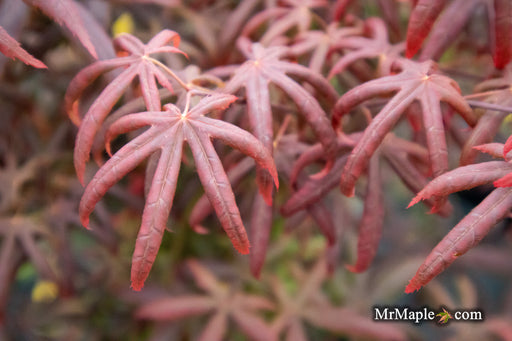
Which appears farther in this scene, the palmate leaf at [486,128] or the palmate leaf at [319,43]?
the palmate leaf at [319,43]

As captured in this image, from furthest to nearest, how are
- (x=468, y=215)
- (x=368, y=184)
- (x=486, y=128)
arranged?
(x=368, y=184)
(x=486, y=128)
(x=468, y=215)

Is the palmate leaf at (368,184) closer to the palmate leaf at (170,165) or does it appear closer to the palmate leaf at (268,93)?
the palmate leaf at (268,93)

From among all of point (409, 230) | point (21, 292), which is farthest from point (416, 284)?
point (21, 292)

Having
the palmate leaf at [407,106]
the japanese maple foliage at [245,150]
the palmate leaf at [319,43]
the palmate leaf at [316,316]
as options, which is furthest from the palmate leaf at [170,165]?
the palmate leaf at [316,316]

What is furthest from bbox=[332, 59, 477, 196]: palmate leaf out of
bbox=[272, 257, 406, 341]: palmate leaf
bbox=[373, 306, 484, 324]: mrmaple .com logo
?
bbox=[272, 257, 406, 341]: palmate leaf

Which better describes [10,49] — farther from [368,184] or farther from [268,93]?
[368,184]

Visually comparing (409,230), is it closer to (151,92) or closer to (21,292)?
(151,92)

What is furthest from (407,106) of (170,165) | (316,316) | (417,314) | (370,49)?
(316,316)

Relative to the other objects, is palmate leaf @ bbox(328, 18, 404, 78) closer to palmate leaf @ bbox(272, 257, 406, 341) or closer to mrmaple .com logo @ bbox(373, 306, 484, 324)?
mrmaple .com logo @ bbox(373, 306, 484, 324)
